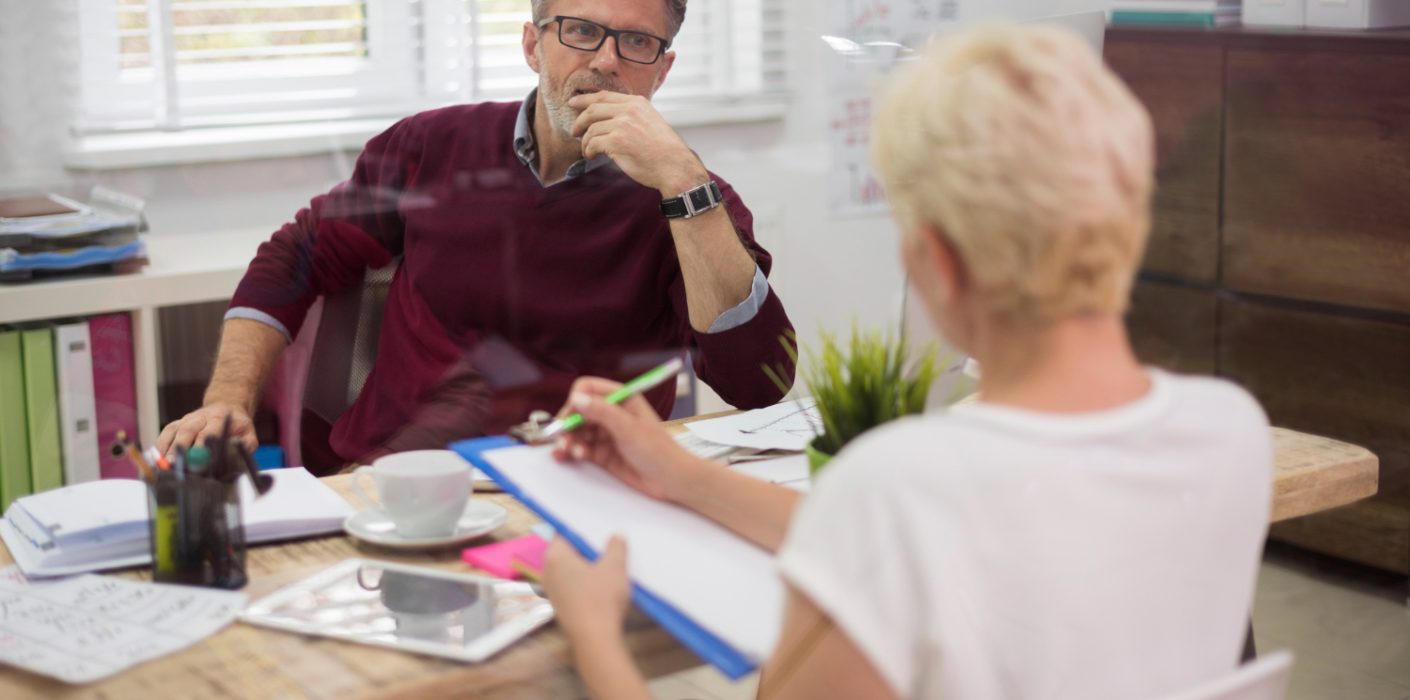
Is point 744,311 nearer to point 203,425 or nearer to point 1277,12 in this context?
point 203,425

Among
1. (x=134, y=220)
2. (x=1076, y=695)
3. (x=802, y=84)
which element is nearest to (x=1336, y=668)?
(x=802, y=84)

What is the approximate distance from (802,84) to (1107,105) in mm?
1207

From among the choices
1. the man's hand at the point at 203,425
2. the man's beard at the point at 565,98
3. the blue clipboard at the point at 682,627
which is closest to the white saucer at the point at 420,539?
the blue clipboard at the point at 682,627

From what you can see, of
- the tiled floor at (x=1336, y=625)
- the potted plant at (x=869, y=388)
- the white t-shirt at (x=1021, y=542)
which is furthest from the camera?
the tiled floor at (x=1336, y=625)

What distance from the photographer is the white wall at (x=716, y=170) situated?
4.46 feet

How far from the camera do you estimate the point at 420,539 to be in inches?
38.6

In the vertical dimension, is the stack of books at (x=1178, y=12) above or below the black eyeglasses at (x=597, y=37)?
above

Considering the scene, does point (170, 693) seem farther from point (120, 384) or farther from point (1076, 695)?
point (120, 384)

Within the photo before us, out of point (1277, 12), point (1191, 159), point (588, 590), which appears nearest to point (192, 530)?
point (588, 590)

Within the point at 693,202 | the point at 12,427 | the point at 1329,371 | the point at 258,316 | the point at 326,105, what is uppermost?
the point at 326,105

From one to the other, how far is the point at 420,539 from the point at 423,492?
35 mm

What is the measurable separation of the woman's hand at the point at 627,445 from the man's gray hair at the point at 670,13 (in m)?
0.56

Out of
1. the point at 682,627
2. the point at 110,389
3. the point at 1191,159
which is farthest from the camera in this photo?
the point at 1191,159

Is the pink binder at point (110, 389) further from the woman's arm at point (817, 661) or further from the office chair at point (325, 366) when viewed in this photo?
the woman's arm at point (817, 661)
